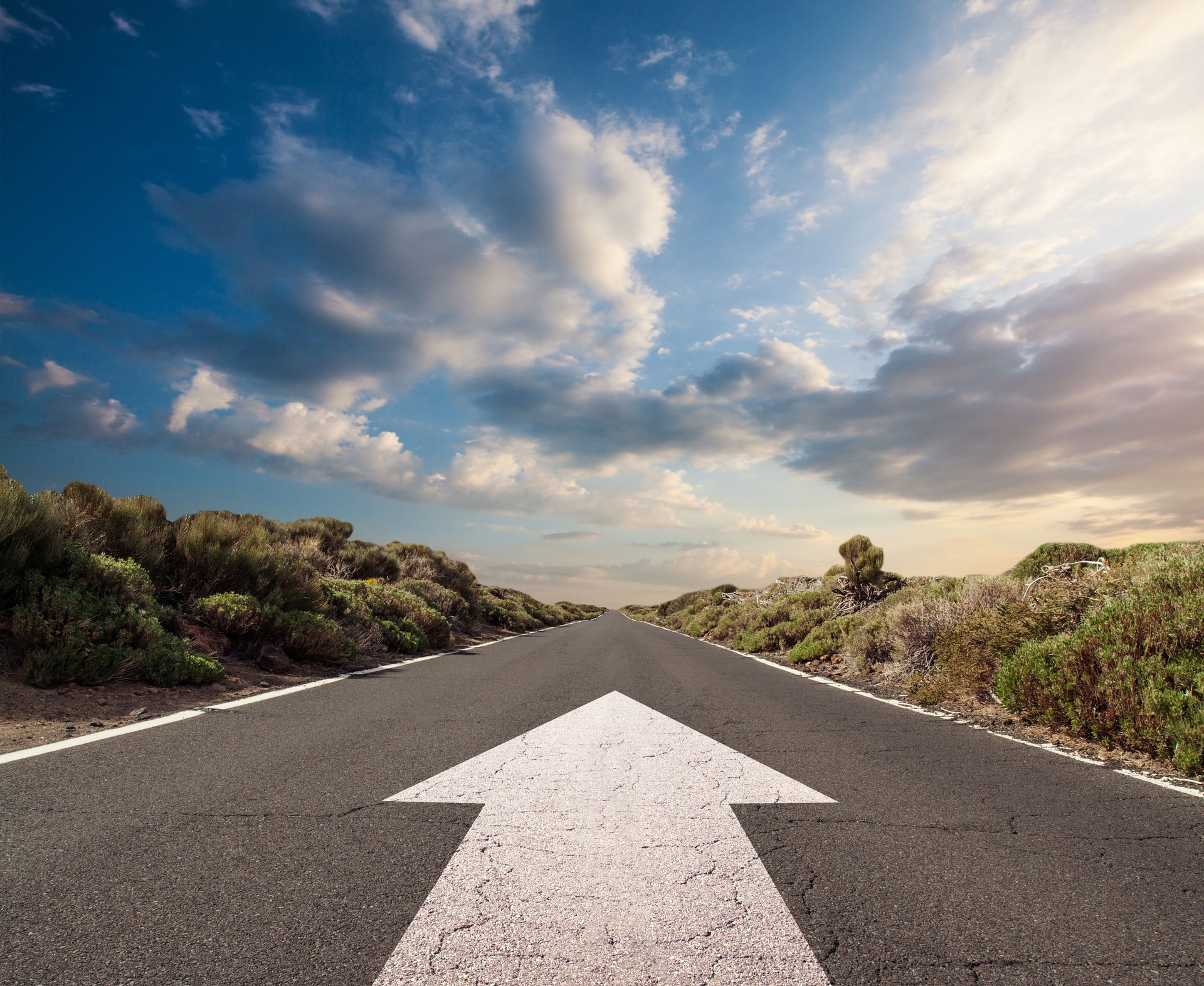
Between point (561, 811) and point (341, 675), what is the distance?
6.44 meters

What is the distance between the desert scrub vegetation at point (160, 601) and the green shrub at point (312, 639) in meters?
0.02

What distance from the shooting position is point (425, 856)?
255 centimetres

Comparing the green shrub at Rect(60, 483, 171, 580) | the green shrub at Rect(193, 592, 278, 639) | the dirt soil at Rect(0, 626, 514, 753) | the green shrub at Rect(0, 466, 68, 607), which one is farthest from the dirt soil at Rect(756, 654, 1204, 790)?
the green shrub at Rect(60, 483, 171, 580)

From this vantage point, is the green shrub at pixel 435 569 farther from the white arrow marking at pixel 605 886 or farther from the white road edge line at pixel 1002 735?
the white arrow marking at pixel 605 886

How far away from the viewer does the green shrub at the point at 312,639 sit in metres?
9.14

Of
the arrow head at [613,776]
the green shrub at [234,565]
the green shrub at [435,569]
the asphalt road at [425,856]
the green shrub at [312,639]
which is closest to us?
the asphalt road at [425,856]

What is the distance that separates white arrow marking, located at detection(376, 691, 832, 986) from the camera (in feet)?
5.89

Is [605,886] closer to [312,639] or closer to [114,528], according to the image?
[312,639]

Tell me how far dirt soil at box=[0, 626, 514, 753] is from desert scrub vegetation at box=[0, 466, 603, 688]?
0.54ft

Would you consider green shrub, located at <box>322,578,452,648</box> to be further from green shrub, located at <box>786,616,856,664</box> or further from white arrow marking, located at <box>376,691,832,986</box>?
white arrow marking, located at <box>376,691,832,986</box>

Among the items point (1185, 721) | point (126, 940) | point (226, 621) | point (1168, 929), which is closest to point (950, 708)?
point (1185, 721)

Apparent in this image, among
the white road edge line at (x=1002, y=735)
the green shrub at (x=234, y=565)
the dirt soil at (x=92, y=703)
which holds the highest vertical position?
the green shrub at (x=234, y=565)

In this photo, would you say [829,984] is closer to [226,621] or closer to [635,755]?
[635,755]

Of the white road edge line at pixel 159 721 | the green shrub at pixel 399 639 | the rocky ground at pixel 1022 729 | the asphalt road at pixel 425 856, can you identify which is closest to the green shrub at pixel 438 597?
the green shrub at pixel 399 639
